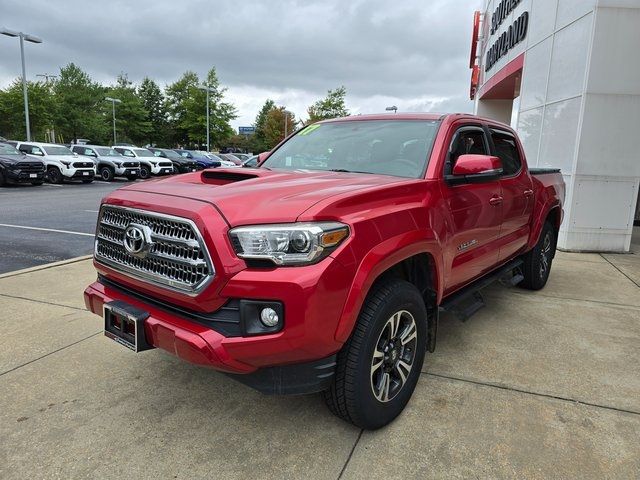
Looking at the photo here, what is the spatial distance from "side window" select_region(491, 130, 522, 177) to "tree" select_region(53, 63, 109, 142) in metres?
52.1

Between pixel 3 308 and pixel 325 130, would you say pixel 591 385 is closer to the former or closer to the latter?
pixel 325 130

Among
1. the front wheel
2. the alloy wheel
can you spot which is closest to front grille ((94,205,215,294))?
the alloy wheel

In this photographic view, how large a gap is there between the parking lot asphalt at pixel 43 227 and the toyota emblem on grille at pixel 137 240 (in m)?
4.46

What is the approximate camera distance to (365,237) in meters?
2.35

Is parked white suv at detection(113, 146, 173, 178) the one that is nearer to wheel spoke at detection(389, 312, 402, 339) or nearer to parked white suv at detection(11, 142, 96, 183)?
parked white suv at detection(11, 142, 96, 183)

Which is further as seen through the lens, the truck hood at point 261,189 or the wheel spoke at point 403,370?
the wheel spoke at point 403,370

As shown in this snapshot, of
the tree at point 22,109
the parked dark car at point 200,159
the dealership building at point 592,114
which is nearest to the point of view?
the dealership building at point 592,114

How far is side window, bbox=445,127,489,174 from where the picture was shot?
11.2ft

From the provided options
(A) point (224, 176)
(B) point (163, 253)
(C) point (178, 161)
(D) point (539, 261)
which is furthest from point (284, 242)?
(C) point (178, 161)

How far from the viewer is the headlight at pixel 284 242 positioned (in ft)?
7.10

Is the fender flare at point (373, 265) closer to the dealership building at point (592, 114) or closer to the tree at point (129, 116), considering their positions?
the dealership building at point (592, 114)

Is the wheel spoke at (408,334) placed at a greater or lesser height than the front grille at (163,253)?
lesser

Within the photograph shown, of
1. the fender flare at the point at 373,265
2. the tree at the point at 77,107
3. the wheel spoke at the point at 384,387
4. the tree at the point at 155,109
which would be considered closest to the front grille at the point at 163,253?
the fender flare at the point at 373,265

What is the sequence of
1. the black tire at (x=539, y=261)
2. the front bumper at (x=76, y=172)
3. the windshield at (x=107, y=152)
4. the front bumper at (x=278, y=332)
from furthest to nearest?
the windshield at (x=107, y=152) < the front bumper at (x=76, y=172) < the black tire at (x=539, y=261) < the front bumper at (x=278, y=332)
